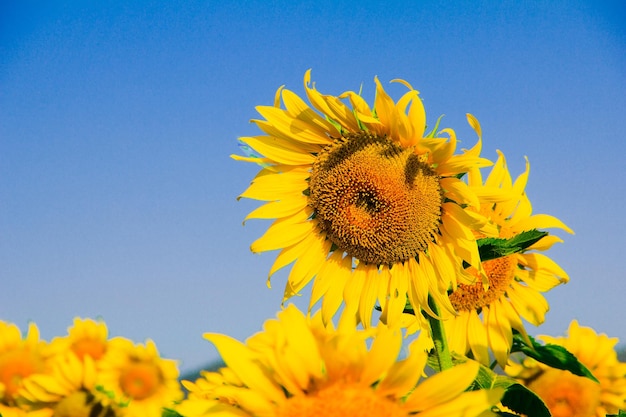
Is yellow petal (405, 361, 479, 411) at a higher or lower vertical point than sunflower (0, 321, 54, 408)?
lower

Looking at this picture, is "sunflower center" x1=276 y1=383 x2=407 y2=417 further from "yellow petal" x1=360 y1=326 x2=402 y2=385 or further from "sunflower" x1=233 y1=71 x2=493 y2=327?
"sunflower" x1=233 y1=71 x2=493 y2=327

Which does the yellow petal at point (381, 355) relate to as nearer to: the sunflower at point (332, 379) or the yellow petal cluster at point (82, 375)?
Result: the sunflower at point (332, 379)

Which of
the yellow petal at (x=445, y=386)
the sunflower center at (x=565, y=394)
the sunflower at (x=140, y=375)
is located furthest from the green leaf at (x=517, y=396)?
the sunflower at (x=140, y=375)

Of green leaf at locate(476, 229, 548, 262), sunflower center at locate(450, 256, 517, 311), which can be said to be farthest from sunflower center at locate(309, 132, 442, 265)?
sunflower center at locate(450, 256, 517, 311)

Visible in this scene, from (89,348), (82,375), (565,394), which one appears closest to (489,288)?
(565,394)

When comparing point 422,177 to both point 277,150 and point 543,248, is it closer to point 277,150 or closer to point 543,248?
point 277,150

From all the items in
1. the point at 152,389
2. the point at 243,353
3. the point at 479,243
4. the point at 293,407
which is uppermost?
the point at 479,243

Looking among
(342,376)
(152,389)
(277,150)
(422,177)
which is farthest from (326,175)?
(342,376)
